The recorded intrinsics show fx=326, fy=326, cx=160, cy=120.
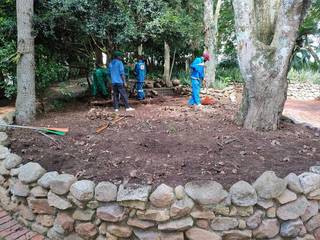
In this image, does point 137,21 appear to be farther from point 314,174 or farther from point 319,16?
point 319,16

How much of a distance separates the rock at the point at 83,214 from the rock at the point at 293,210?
1728mm

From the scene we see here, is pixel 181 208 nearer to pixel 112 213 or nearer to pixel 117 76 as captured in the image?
pixel 112 213

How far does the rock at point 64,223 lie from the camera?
3.13 meters

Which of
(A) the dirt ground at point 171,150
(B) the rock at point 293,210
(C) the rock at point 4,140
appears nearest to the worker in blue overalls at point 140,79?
(A) the dirt ground at point 171,150

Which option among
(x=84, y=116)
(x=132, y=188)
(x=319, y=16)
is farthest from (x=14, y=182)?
(x=319, y=16)

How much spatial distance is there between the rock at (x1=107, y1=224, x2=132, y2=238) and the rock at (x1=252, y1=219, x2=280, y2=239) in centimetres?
112

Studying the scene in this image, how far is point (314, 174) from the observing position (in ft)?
10.4

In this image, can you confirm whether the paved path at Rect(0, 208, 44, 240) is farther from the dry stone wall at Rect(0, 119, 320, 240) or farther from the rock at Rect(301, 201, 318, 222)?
the rock at Rect(301, 201, 318, 222)

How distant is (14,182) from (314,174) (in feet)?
10.2

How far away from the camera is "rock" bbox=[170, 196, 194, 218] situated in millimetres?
2789

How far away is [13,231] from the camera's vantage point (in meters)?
3.40

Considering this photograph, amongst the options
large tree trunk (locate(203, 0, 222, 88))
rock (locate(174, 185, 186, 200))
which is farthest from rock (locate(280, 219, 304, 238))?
large tree trunk (locate(203, 0, 222, 88))

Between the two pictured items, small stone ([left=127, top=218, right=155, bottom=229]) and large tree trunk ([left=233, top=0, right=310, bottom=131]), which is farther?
large tree trunk ([left=233, top=0, right=310, bottom=131])

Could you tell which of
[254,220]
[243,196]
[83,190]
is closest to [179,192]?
[243,196]
